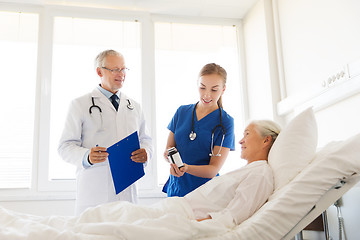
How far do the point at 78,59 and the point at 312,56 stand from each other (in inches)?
80.4

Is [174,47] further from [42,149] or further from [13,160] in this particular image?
[13,160]

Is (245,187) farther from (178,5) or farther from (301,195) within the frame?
(178,5)

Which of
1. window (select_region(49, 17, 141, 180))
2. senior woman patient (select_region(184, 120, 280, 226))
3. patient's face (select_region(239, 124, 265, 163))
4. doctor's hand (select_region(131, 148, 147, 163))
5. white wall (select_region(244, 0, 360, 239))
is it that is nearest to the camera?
senior woman patient (select_region(184, 120, 280, 226))

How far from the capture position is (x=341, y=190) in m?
1.26

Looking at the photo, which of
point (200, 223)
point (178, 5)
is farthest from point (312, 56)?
point (200, 223)

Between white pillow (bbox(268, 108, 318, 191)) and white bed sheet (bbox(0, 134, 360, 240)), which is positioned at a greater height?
white pillow (bbox(268, 108, 318, 191))

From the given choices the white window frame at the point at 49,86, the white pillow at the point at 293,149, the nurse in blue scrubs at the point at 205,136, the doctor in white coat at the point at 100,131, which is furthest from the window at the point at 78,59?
the white pillow at the point at 293,149

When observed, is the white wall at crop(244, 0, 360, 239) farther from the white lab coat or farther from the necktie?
the necktie

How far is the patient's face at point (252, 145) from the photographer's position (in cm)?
172

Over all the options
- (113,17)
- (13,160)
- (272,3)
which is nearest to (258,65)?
(272,3)

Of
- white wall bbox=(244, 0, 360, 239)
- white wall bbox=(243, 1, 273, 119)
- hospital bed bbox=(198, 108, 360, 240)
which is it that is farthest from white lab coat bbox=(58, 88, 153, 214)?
white wall bbox=(243, 1, 273, 119)

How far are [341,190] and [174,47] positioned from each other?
2484 mm

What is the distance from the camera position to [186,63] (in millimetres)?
3424

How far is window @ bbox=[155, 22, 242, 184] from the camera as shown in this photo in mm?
3287
